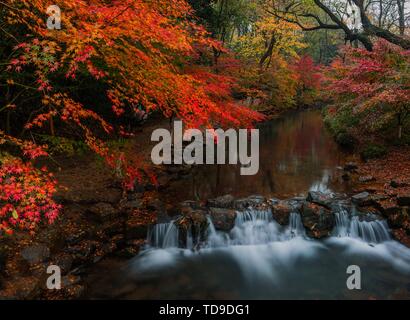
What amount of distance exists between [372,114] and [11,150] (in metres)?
13.2

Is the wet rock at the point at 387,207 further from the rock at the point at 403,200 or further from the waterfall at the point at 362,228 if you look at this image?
the waterfall at the point at 362,228

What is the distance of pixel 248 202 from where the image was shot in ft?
32.4

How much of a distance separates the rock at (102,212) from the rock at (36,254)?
5.66 ft

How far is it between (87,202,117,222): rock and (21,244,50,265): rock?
5.66 ft

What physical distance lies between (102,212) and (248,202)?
4318 mm

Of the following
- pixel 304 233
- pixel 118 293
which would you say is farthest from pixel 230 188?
pixel 118 293

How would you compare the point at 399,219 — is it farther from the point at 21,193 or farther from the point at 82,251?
the point at 21,193

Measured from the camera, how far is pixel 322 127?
79.9 feet

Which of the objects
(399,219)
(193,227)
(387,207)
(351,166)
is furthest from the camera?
(351,166)

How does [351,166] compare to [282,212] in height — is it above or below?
above

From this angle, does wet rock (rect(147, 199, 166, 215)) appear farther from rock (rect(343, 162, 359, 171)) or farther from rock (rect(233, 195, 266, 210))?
rock (rect(343, 162, 359, 171))

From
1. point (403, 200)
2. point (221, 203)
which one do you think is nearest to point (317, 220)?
point (403, 200)

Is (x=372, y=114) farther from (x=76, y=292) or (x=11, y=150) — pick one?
(x=11, y=150)

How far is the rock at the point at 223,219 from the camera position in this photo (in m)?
8.77
